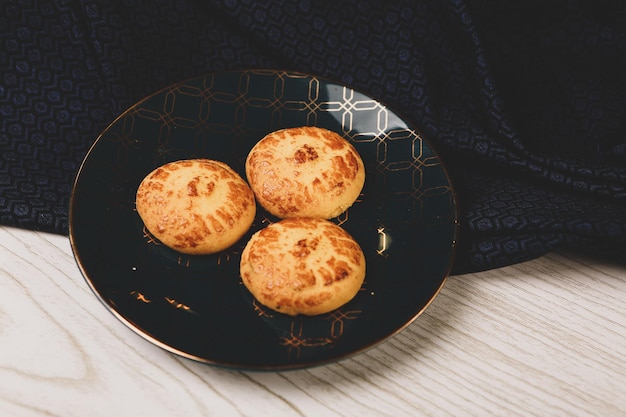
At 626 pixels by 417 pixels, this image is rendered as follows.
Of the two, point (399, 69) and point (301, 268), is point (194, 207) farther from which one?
point (399, 69)

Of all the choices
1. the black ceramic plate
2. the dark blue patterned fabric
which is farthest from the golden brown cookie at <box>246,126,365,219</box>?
the dark blue patterned fabric

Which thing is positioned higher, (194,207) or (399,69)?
(399,69)

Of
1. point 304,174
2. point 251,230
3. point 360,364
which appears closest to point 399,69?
point 304,174

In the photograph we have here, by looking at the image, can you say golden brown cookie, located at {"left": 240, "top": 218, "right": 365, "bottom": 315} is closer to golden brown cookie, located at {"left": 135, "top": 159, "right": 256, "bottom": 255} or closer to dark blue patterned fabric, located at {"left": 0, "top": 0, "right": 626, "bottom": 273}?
golden brown cookie, located at {"left": 135, "top": 159, "right": 256, "bottom": 255}

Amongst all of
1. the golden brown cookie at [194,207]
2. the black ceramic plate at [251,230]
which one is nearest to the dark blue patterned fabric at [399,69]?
the black ceramic plate at [251,230]

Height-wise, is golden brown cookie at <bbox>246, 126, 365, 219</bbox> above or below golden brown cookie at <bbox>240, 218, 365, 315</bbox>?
above

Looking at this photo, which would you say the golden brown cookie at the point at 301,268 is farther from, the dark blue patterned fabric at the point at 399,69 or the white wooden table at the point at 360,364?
the dark blue patterned fabric at the point at 399,69

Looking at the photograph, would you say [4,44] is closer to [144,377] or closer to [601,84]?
[144,377]
